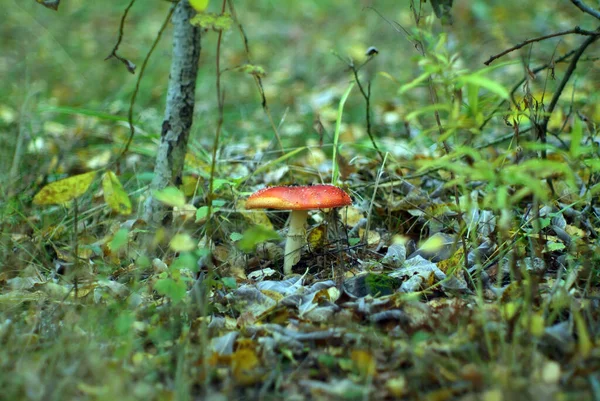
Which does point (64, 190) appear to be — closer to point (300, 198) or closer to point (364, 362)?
point (300, 198)

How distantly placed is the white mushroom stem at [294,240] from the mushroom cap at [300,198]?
0.22 meters

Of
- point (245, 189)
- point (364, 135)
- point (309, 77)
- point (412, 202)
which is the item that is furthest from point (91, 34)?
point (412, 202)

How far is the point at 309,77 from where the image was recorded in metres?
7.30

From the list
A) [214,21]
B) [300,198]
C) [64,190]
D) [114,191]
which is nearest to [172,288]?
[114,191]

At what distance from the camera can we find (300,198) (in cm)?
231

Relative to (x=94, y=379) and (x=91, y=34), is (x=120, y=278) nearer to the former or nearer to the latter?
(x=94, y=379)

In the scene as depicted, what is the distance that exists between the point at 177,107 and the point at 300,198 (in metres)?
0.92

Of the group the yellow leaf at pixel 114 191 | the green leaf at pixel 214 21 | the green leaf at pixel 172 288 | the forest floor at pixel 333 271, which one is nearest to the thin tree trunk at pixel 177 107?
the forest floor at pixel 333 271

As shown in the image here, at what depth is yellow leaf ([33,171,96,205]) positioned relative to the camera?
2.84 metres

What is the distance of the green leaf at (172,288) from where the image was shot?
1923 mm

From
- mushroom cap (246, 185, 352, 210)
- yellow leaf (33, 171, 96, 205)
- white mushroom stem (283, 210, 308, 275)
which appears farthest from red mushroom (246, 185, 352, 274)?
yellow leaf (33, 171, 96, 205)

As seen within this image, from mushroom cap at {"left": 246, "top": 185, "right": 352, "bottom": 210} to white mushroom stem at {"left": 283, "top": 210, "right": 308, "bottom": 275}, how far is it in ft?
0.73

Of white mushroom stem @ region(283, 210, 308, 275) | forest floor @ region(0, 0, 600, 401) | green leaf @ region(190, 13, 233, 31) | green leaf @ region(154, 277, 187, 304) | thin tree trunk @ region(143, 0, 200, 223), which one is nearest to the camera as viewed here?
forest floor @ region(0, 0, 600, 401)

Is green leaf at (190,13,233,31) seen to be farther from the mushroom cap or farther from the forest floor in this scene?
the mushroom cap
